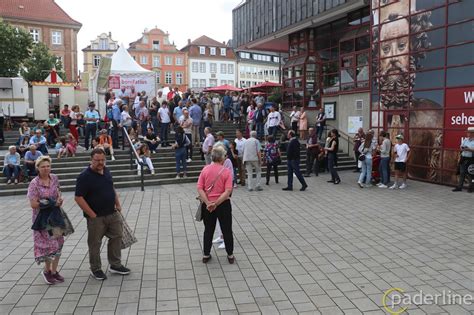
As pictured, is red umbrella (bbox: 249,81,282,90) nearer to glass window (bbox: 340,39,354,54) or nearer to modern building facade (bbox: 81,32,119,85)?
glass window (bbox: 340,39,354,54)

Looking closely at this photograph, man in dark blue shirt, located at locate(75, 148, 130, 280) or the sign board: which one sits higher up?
the sign board

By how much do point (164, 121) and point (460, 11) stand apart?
1084cm

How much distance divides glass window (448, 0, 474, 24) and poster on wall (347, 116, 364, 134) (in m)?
5.03

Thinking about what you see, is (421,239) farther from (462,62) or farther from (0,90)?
(0,90)

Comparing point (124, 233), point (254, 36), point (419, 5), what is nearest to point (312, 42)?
point (254, 36)

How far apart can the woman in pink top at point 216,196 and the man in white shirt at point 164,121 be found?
35.2ft

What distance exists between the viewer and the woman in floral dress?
4.95m

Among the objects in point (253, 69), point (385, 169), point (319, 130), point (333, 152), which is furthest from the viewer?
point (253, 69)

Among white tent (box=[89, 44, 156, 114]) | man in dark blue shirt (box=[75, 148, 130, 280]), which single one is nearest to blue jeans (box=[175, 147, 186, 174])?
man in dark blue shirt (box=[75, 148, 130, 280])

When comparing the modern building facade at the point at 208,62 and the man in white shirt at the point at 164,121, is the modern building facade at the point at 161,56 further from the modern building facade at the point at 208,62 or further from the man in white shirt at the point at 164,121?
the man in white shirt at the point at 164,121

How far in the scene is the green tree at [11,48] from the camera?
28.5 m

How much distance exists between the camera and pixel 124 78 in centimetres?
2114

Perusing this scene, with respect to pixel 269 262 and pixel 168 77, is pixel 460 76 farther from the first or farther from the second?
pixel 168 77

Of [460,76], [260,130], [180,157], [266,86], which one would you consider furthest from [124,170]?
[266,86]
